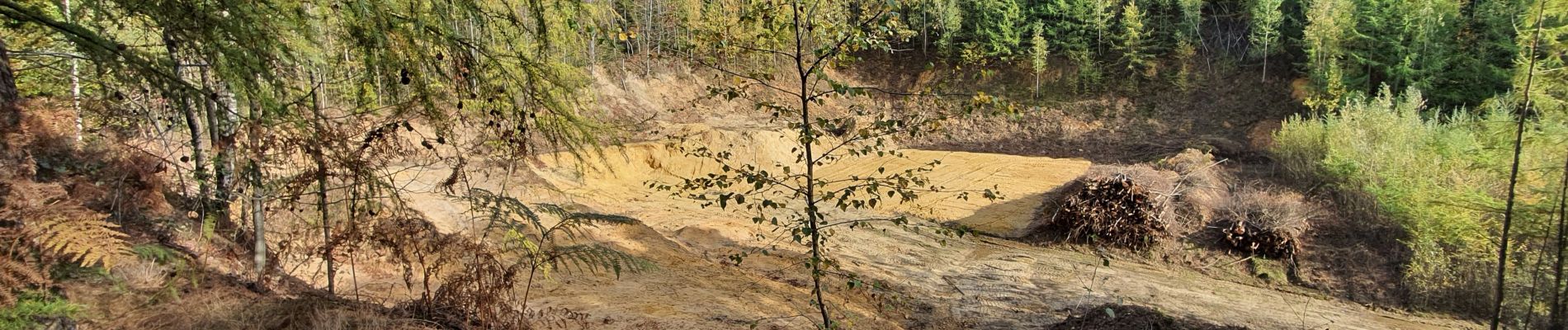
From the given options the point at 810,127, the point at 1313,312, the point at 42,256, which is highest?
the point at 810,127

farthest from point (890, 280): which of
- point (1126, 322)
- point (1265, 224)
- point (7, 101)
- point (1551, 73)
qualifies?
point (7, 101)

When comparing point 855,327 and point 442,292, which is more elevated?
point 442,292

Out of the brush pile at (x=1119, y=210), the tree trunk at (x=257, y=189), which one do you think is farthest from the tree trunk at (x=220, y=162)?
the brush pile at (x=1119, y=210)

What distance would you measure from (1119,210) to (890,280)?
551cm

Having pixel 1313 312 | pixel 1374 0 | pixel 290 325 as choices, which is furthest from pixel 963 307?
pixel 1374 0

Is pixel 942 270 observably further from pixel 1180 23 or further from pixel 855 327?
pixel 1180 23

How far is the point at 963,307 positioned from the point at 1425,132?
39.5 ft

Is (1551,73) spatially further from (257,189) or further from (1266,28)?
(1266,28)

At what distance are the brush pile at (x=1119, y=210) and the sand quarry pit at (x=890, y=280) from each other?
64cm

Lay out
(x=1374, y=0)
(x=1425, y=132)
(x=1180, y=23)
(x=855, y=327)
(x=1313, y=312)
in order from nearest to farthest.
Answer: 1. (x=855, y=327)
2. (x=1313, y=312)
3. (x=1425, y=132)
4. (x=1374, y=0)
5. (x=1180, y=23)

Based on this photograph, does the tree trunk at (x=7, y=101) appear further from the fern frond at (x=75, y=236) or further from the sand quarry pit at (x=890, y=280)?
the sand quarry pit at (x=890, y=280)

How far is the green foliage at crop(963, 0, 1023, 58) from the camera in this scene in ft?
110

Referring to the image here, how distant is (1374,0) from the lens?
75.1 feet

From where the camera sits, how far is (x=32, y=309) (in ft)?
8.64
